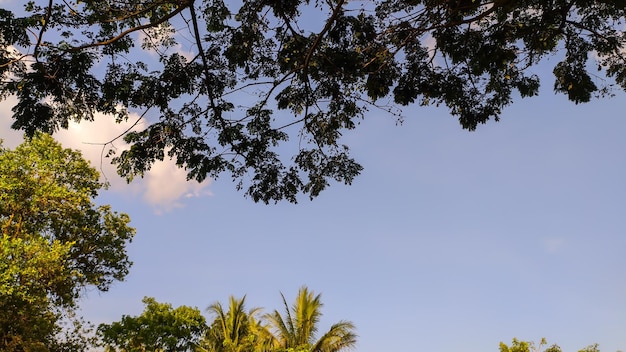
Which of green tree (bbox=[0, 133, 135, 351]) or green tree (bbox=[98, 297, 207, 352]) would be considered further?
green tree (bbox=[98, 297, 207, 352])

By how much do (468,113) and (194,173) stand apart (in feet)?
14.2

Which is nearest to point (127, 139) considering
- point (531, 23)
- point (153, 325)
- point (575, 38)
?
point (531, 23)

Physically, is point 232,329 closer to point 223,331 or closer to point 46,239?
point 223,331

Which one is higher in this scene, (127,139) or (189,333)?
(189,333)

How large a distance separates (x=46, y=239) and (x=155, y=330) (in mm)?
8088

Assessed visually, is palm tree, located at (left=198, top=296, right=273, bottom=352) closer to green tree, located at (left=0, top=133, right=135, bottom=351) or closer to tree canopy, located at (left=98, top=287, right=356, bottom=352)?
tree canopy, located at (left=98, top=287, right=356, bottom=352)

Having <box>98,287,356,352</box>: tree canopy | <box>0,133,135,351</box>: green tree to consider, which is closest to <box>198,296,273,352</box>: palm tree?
<box>98,287,356,352</box>: tree canopy

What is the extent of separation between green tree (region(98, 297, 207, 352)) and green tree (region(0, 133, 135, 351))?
4240 mm

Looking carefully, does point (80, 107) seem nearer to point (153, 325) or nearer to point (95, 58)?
point (95, 58)

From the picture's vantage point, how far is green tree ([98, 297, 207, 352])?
1992cm

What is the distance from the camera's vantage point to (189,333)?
22.0 metres

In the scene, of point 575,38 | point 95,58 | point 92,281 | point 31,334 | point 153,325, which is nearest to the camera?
point 95,58

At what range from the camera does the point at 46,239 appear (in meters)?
14.2

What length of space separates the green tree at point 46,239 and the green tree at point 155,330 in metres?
4.24
